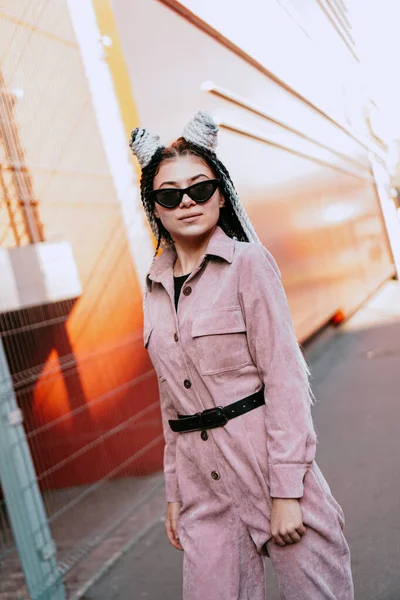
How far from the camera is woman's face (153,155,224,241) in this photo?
6.48 ft

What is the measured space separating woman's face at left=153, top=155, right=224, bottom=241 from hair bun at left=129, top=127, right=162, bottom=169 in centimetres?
5

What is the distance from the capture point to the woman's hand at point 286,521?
1.80 metres

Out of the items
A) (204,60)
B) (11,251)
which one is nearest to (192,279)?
(11,251)

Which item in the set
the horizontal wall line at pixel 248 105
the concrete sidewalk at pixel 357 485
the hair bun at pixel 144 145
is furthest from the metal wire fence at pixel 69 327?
the horizontal wall line at pixel 248 105

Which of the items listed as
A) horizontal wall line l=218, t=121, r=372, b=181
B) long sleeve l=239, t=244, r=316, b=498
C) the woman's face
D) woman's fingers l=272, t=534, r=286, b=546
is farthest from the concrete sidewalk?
horizontal wall line l=218, t=121, r=372, b=181

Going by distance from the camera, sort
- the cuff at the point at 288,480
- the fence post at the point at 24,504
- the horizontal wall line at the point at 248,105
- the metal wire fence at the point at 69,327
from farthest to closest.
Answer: the horizontal wall line at the point at 248,105 → the metal wire fence at the point at 69,327 → the fence post at the point at 24,504 → the cuff at the point at 288,480

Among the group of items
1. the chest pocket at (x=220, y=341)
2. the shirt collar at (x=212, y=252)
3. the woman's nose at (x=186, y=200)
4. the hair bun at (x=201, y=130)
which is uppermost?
the hair bun at (x=201, y=130)

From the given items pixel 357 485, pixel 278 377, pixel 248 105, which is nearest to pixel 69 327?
pixel 357 485

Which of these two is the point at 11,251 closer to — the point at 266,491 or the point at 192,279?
the point at 192,279

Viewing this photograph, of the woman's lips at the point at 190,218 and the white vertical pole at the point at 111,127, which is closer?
the woman's lips at the point at 190,218

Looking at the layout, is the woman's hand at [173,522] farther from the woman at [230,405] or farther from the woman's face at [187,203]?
the woman's face at [187,203]

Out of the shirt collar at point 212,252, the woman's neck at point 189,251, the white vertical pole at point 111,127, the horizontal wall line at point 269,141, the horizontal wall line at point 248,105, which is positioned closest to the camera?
the shirt collar at point 212,252

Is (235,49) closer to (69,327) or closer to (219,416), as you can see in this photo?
(69,327)

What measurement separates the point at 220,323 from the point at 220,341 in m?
0.05
